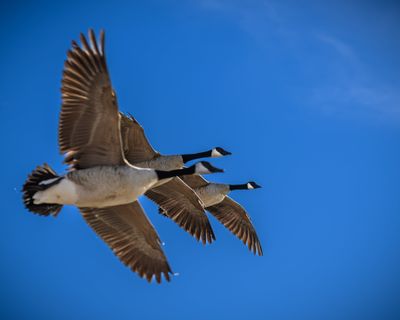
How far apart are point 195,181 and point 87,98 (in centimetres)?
612

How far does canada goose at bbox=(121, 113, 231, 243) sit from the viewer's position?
1290 centimetres

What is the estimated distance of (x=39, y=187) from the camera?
914cm

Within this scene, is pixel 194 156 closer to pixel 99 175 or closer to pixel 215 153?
pixel 215 153

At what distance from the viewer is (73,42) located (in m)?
8.91

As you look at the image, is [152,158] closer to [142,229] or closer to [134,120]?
[134,120]

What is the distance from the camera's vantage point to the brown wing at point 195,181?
14.4m

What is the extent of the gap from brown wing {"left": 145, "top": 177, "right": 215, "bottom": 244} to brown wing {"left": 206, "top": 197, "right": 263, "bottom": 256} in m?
2.12

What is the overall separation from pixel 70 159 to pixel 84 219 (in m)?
1.38

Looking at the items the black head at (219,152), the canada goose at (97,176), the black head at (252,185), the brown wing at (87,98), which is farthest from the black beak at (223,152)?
the brown wing at (87,98)

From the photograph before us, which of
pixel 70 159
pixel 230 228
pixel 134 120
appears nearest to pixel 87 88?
pixel 70 159

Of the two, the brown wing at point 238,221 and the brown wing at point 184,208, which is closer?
the brown wing at point 184,208

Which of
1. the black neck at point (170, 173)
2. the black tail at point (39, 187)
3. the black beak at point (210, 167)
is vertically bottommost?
the black tail at point (39, 187)

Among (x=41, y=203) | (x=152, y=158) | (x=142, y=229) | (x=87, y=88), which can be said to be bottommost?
(x=41, y=203)

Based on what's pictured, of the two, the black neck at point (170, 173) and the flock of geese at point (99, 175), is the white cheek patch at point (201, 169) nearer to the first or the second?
the flock of geese at point (99, 175)
